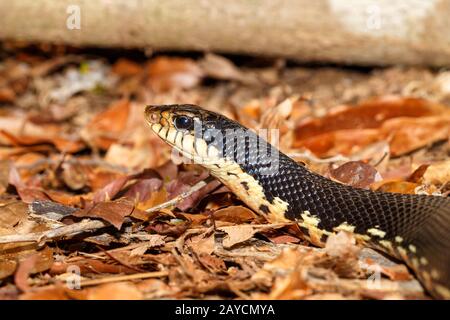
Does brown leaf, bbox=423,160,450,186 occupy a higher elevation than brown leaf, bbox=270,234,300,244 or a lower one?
higher

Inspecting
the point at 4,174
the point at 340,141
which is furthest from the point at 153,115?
the point at 340,141

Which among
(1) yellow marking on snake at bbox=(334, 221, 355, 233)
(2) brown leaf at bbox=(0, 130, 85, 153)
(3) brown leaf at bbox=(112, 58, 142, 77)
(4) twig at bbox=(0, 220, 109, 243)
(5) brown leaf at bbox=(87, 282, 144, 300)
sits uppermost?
(3) brown leaf at bbox=(112, 58, 142, 77)

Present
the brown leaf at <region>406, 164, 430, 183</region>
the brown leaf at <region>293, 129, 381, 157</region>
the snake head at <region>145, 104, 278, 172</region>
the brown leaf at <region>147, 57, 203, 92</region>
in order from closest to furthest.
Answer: the snake head at <region>145, 104, 278, 172</region> → the brown leaf at <region>406, 164, 430, 183</region> → the brown leaf at <region>293, 129, 381, 157</region> → the brown leaf at <region>147, 57, 203, 92</region>

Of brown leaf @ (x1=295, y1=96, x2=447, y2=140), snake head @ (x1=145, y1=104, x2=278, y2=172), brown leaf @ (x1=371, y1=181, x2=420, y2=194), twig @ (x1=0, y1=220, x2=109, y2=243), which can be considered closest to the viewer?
twig @ (x1=0, y1=220, x2=109, y2=243)

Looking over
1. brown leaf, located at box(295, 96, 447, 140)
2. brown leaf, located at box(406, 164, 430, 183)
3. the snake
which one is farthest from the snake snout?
brown leaf, located at box(295, 96, 447, 140)

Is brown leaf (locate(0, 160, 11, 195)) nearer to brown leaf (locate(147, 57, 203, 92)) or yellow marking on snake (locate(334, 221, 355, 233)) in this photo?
brown leaf (locate(147, 57, 203, 92))

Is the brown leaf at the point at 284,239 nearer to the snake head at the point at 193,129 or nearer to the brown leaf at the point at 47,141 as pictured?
the snake head at the point at 193,129
